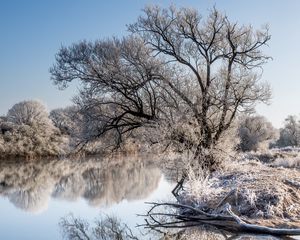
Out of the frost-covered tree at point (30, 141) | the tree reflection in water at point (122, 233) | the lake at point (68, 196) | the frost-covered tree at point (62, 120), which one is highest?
the frost-covered tree at point (62, 120)

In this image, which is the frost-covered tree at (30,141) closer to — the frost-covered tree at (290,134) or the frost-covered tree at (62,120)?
the frost-covered tree at (62,120)

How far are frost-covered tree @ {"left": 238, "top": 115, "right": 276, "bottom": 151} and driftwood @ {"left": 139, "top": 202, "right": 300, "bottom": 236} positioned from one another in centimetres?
3577

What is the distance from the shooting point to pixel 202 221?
1173 centimetres

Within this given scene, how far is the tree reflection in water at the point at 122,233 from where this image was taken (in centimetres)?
1001

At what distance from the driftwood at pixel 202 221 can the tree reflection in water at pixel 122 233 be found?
24cm

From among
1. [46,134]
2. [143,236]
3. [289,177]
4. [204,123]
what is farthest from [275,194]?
[46,134]

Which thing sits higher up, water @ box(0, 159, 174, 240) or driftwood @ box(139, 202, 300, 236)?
water @ box(0, 159, 174, 240)

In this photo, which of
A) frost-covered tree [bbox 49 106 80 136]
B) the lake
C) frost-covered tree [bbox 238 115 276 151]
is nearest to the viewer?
the lake

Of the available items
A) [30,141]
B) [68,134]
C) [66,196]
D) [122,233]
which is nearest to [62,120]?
[68,134]

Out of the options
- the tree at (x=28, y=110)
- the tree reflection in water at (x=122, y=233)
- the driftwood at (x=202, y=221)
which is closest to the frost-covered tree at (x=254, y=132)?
the tree at (x=28, y=110)

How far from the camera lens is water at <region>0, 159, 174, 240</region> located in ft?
41.2

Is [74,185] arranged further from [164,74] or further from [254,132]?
[254,132]

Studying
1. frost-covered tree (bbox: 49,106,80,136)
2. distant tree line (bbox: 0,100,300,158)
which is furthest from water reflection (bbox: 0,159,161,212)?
frost-covered tree (bbox: 49,106,80,136)

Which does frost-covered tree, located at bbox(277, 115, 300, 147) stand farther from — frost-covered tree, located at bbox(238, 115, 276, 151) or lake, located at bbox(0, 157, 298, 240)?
lake, located at bbox(0, 157, 298, 240)
